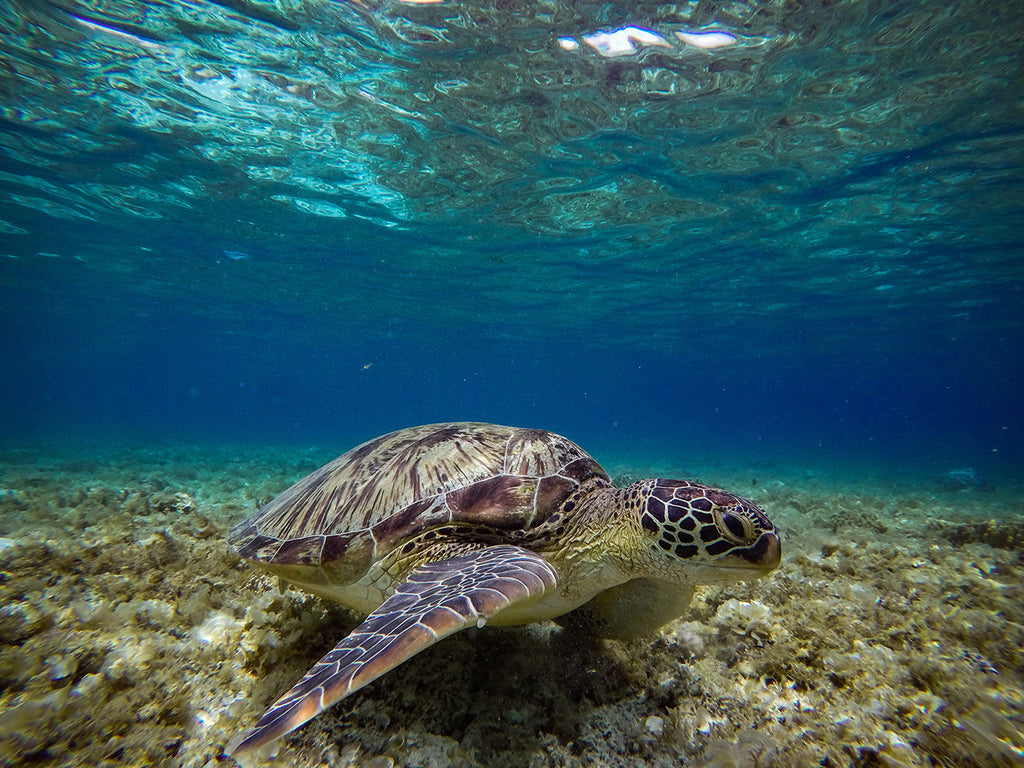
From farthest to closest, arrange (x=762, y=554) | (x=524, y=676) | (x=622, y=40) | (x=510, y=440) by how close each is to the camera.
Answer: (x=622, y=40)
(x=510, y=440)
(x=524, y=676)
(x=762, y=554)

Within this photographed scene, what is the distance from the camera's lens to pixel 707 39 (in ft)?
24.6

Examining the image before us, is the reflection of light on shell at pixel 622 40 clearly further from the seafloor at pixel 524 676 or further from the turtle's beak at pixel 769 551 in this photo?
the turtle's beak at pixel 769 551

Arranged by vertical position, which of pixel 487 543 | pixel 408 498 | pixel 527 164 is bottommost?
pixel 487 543

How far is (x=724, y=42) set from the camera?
7559mm

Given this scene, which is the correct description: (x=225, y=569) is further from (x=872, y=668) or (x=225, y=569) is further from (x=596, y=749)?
(x=872, y=668)

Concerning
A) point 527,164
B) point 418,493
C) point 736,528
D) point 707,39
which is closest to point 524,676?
point 418,493

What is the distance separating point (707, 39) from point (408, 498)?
30.0 feet

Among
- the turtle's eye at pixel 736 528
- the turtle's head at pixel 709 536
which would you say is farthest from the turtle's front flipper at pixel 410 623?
the turtle's eye at pixel 736 528

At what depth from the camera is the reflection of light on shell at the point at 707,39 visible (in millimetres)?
7418

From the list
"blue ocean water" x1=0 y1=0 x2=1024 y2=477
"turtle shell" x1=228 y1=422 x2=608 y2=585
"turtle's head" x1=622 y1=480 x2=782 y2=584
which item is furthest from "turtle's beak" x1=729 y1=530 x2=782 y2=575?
"blue ocean water" x1=0 y1=0 x2=1024 y2=477

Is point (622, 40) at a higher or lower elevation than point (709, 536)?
higher

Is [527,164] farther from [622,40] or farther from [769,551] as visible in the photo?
[769,551]

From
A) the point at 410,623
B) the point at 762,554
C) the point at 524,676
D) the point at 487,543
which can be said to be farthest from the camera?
the point at 487,543

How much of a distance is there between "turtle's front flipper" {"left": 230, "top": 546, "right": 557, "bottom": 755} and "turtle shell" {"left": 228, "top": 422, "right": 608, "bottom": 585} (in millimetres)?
366
